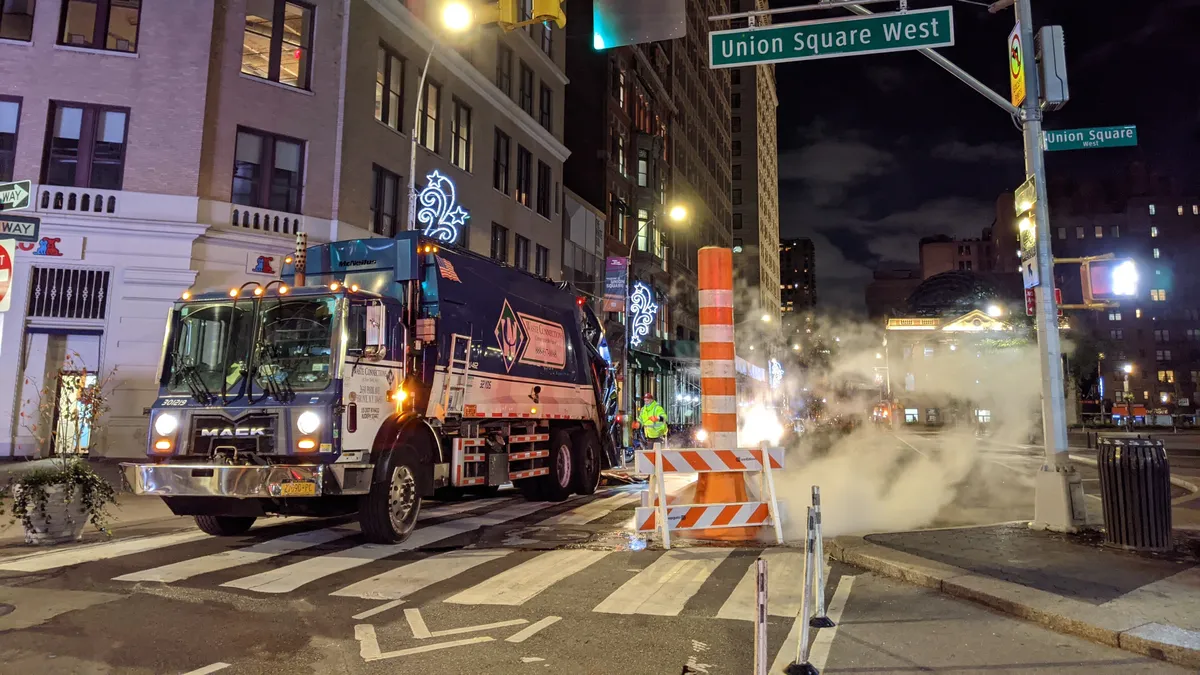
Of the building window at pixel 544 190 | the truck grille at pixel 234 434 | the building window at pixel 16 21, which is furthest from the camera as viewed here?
the building window at pixel 544 190

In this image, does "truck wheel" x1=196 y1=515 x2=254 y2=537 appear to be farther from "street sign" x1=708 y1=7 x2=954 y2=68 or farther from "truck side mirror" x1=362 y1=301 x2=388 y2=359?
"street sign" x1=708 y1=7 x2=954 y2=68

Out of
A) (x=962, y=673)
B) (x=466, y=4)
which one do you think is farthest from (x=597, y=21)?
(x=962, y=673)

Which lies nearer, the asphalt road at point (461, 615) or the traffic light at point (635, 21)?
the asphalt road at point (461, 615)

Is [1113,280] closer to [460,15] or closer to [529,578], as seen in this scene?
[529,578]

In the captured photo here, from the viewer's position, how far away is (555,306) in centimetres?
1348

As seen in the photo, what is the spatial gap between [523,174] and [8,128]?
1581 centimetres

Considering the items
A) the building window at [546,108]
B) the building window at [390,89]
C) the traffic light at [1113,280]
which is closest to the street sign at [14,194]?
the building window at [390,89]

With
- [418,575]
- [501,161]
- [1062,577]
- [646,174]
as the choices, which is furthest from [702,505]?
[646,174]

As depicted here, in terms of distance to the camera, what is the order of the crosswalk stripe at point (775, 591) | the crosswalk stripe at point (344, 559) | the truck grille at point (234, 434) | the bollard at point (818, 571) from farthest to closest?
the truck grille at point (234, 434) < the crosswalk stripe at point (344, 559) < the crosswalk stripe at point (775, 591) < the bollard at point (818, 571)

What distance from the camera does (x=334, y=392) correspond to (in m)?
7.74

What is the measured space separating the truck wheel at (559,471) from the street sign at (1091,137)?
831 centimetres

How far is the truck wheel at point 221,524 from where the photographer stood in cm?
887

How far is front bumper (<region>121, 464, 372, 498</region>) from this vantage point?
7.43 m

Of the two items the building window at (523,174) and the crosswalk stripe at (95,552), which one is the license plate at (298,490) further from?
the building window at (523,174)
